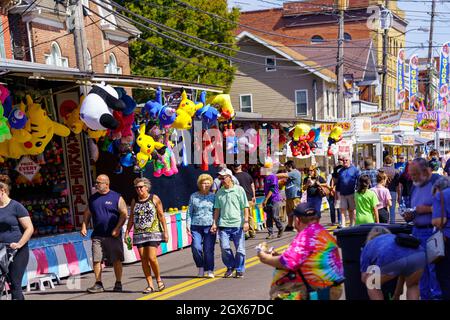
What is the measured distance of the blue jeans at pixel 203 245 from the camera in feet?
41.1

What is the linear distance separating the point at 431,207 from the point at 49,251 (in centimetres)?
691

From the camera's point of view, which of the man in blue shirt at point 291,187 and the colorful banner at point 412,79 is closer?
the man in blue shirt at point 291,187

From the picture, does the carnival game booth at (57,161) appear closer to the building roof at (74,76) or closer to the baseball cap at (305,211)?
the building roof at (74,76)

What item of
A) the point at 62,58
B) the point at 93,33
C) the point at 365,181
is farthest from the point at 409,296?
the point at 93,33

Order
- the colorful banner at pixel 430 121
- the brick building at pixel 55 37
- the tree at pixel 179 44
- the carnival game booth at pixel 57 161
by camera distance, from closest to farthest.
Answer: the carnival game booth at pixel 57 161
the brick building at pixel 55 37
the tree at pixel 179 44
the colorful banner at pixel 430 121

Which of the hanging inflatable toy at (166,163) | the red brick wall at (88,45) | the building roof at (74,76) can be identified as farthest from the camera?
the red brick wall at (88,45)

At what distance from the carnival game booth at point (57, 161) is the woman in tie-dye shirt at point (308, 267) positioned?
6933 millimetres

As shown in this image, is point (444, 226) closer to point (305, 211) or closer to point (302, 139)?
point (305, 211)

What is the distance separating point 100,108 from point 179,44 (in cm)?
2545

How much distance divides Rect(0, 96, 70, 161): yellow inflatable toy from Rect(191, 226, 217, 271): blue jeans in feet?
12.0

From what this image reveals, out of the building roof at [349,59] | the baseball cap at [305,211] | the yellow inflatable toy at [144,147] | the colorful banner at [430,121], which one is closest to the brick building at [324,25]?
the building roof at [349,59]

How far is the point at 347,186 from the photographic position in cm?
1736

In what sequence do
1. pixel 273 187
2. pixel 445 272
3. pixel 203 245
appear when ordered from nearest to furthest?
pixel 445 272
pixel 203 245
pixel 273 187

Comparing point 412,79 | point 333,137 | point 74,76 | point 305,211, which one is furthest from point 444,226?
point 412,79
